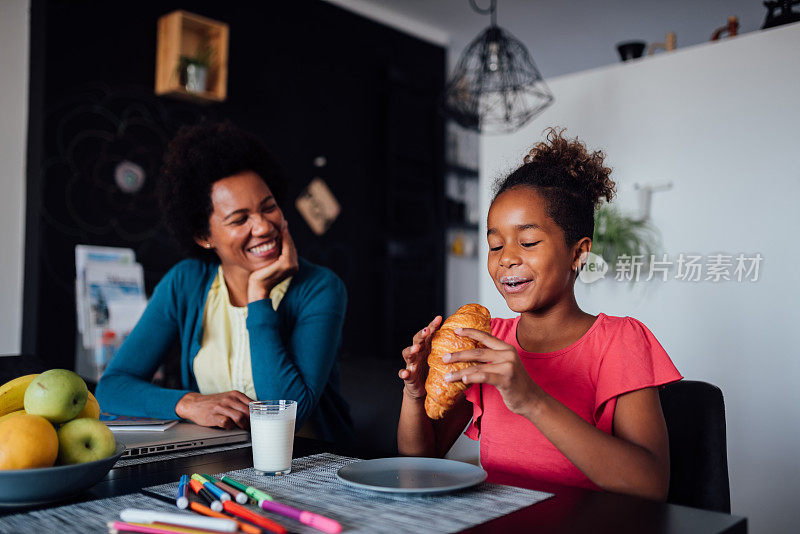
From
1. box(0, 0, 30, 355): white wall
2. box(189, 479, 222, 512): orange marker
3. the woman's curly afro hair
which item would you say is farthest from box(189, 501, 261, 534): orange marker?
box(0, 0, 30, 355): white wall

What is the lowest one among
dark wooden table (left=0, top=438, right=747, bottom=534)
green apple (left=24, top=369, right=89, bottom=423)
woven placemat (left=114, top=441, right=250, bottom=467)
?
woven placemat (left=114, top=441, right=250, bottom=467)

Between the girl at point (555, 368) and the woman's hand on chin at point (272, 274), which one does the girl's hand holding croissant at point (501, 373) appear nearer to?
the girl at point (555, 368)

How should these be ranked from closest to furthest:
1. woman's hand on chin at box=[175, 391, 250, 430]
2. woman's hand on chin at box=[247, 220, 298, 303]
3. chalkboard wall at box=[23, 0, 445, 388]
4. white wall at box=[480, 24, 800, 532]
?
1. woman's hand on chin at box=[175, 391, 250, 430]
2. woman's hand on chin at box=[247, 220, 298, 303]
3. white wall at box=[480, 24, 800, 532]
4. chalkboard wall at box=[23, 0, 445, 388]

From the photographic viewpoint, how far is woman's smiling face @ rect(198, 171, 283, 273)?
1829 millimetres

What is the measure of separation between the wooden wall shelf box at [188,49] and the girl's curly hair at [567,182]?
2463 mm

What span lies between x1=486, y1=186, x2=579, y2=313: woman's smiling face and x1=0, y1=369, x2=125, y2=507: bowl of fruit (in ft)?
2.32

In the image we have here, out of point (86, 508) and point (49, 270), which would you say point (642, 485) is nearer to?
point (86, 508)

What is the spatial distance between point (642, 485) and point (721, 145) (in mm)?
2034

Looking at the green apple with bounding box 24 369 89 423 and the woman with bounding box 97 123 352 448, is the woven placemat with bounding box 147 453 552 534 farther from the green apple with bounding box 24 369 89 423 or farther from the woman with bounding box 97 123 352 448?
the woman with bounding box 97 123 352 448

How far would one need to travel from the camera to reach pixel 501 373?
0.98m

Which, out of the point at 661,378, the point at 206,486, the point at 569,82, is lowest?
the point at 206,486

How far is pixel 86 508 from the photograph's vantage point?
868 mm

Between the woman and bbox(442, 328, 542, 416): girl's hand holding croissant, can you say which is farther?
the woman

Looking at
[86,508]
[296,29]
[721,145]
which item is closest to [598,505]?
[86,508]
